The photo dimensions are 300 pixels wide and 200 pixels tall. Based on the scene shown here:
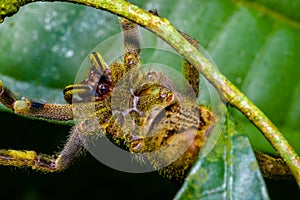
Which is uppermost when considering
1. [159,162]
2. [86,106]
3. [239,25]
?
[239,25]

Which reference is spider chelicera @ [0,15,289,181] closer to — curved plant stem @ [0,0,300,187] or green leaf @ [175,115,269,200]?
green leaf @ [175,115,269,200]

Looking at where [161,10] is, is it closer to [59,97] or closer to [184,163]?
[59,97]

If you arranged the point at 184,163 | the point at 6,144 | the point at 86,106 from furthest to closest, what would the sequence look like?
the point at 6,144
the point at 86,106
the point at 184,163

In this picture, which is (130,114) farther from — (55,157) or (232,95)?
(232,95)

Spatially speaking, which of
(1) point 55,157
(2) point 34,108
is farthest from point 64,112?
(1) point 55,157

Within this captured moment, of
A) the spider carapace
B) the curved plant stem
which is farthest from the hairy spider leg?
the curved plant stem

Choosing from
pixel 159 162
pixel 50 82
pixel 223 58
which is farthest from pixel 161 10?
pixel 159 162
